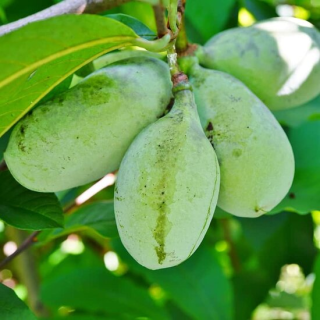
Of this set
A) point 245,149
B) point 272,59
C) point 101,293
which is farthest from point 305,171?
point 101,293

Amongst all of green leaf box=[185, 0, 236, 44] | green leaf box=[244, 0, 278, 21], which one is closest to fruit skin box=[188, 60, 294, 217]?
green leaf box=[185, 0, 236, 44]

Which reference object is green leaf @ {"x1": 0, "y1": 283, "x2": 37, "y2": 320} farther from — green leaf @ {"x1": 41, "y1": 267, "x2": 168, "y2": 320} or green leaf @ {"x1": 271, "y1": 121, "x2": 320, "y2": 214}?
green leaf @ {"x1": 41, "y1": 267, "x2": 168, "y2": 320}

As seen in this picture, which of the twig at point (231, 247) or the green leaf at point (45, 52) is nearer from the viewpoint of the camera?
the green leaf at point (45, 52)

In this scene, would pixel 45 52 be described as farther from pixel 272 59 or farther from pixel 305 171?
pixel 305 171

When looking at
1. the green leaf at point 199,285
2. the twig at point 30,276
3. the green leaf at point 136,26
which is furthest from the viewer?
the twig at point 30,276

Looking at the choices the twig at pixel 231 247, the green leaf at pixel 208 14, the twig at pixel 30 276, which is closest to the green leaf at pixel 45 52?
the green leaf at pixel 208 14

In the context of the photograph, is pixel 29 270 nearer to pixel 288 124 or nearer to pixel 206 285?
pixel 206 285

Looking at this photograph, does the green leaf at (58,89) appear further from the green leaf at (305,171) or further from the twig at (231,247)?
the twig at (231,247)
